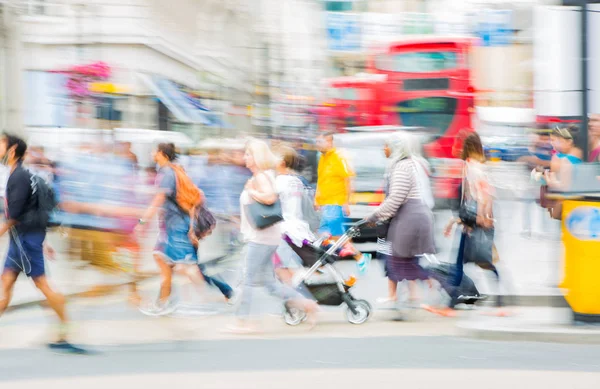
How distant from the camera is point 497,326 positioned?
8.09 metres

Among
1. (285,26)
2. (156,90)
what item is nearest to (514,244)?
(156,90)

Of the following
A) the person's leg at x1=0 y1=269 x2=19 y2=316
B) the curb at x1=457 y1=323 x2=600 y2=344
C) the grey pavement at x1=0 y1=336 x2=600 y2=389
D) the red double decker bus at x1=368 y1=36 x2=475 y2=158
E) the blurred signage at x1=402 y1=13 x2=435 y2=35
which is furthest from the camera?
the blurred signage at x1=402 y1=13 x2=435 y2=35

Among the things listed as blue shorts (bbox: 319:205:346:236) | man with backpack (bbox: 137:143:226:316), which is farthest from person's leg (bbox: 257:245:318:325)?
blue shorts (bbox: 319:205:346:236)

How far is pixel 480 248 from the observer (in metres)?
9.12

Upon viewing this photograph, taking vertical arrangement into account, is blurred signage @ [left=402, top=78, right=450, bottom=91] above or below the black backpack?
above

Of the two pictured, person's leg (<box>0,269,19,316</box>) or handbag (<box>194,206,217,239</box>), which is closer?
person's leg (<box>0,269,19,316</box>)

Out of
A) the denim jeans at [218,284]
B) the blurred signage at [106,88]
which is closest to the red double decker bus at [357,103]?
the blurred signage at [106,88]

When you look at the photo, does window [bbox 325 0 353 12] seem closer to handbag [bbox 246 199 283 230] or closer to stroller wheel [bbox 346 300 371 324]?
stroller wheel [bbox 346 300 371 324]

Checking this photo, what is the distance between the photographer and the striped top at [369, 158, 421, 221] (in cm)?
901

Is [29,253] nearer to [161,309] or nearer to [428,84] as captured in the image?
[161,309]

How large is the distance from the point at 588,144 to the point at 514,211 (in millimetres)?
14594

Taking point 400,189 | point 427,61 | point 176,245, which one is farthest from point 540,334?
point 427,61

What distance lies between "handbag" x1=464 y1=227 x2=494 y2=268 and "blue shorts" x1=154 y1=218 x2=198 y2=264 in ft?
7.61

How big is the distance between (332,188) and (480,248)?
313 cm
